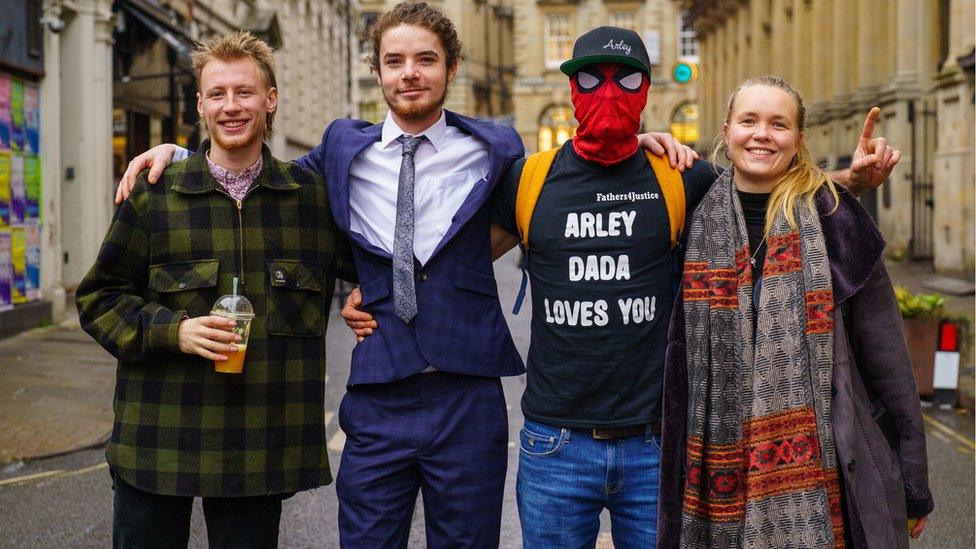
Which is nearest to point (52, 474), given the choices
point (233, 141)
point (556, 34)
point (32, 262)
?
point (233, 141)

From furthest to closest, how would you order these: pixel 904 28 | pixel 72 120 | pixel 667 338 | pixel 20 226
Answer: pixel 904 28 < pixel 72 120 < pixel 20 226 < pixel 667 338

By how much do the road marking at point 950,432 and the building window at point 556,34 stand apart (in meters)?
55.8

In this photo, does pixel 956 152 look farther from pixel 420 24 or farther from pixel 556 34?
pixel 556 34

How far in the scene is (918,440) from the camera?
3168 millimetres

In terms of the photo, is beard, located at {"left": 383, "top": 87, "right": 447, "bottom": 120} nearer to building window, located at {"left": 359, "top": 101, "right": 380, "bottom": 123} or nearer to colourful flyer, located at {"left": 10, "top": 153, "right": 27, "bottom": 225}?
colourful flyer, located at {"left": 10, "top": 153, "right": 27, "bottom": 225}

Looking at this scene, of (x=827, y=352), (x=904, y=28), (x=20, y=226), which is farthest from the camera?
(x=904, y=28)

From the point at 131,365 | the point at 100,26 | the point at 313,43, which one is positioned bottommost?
the point at 131,365

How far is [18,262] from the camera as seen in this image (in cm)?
1258

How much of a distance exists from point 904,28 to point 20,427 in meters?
19.2

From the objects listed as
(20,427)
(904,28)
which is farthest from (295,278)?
(904,28)

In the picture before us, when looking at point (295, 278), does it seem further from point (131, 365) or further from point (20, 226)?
point (20, 226)

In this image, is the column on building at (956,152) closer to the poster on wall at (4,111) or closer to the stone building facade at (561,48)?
the poster on wall at (4,111)

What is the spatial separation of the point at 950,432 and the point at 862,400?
531cm

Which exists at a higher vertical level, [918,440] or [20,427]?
[918,440]
